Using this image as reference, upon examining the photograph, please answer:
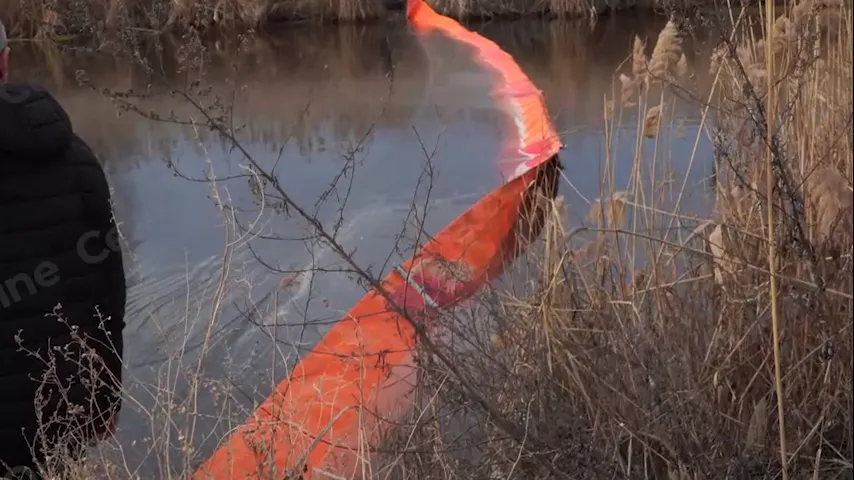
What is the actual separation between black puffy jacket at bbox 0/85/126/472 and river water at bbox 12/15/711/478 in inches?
5.6

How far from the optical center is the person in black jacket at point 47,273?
1654mm

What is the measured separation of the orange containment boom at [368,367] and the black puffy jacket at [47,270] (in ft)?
1.07

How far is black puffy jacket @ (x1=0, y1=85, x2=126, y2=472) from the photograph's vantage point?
5.43 ft

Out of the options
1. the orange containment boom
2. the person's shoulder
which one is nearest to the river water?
the orange containment boom

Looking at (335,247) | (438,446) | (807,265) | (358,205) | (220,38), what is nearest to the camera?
(335,247)

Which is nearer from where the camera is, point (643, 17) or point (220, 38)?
point (220, 38)

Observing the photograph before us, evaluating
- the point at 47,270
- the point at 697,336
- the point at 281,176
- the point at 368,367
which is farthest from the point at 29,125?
the point at 281,176

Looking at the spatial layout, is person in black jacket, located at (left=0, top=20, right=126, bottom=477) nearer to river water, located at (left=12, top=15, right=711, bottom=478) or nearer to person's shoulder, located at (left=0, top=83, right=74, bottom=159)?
person's shoulder, located at (left=0, top=83, right=74, bottom=159)

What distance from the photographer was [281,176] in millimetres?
4461

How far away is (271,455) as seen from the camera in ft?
5.24

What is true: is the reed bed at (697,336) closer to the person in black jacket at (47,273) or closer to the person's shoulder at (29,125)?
the person in black jacket at (47,273)

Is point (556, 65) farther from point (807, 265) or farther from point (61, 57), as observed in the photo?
point (807, 265)

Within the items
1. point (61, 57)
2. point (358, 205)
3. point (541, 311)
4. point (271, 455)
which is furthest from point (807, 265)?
point (61, 57)

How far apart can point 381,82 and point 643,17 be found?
3.37m
